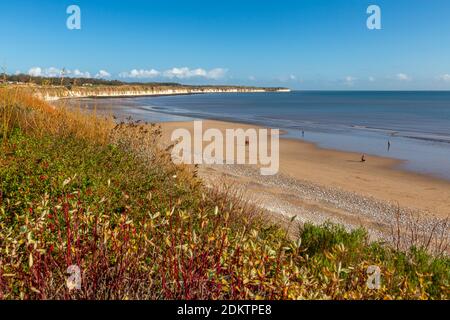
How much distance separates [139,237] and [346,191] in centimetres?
1232

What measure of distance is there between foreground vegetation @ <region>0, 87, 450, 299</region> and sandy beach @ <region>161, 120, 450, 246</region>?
2.39 meters

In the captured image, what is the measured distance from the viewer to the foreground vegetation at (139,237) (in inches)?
111

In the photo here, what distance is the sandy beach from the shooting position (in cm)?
1102

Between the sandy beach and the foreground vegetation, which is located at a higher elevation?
the foreground vegetation

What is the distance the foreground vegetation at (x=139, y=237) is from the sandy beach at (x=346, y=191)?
239 cm

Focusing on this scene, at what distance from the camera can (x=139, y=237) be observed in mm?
3242

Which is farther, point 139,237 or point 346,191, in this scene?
point 346,191

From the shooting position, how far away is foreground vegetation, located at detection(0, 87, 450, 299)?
A: 2.81 m

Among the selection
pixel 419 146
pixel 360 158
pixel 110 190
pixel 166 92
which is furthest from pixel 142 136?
pixel 166 92

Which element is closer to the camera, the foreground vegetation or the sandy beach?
the foreground vegetation

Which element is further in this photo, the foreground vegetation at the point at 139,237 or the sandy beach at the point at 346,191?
the sandy beach at the point at 346,191

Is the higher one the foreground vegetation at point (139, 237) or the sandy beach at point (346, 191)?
the foreground vegetation at point (139, 237)
